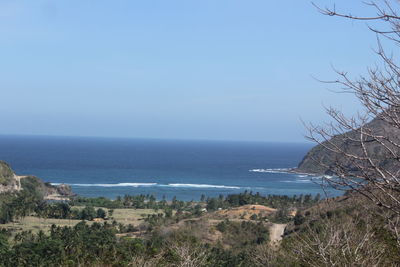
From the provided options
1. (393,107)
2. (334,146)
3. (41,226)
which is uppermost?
(393,107)

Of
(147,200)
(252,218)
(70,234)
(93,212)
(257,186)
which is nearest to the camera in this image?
(70,234)

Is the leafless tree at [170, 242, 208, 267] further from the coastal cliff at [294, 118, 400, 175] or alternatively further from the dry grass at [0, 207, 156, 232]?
the dry grass at [0, 207, 156, 232]

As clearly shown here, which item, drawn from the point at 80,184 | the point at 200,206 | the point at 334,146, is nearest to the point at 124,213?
the point at 200,206

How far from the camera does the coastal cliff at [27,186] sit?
241 ft

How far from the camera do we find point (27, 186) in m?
76.3

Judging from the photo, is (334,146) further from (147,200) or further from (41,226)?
(147,200)

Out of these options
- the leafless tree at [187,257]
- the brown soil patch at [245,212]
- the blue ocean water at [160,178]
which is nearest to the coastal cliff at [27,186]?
the blue ocean water at [160,178]

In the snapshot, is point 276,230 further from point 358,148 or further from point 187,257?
point 358,148

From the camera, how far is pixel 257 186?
9125cm

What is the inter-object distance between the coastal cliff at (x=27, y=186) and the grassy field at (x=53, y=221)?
19.3 m

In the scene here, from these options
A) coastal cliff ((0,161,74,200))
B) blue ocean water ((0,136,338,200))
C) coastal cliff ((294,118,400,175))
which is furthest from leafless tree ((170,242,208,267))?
coastal cliff ((0,161,74,200))

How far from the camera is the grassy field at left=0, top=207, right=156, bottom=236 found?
4694 centimetres

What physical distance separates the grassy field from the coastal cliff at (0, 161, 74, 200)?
1926 cm

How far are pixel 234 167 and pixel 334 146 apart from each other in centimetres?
12691
